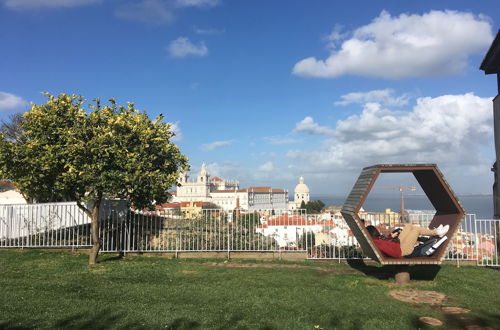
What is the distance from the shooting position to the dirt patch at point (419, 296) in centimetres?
774

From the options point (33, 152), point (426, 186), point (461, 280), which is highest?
point (33, 152)

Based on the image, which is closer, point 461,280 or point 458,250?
point 461,280

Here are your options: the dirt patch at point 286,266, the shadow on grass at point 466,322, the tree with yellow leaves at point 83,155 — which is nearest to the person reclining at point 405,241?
the dirt patch at point 286,266

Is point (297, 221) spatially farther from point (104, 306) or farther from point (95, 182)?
Answer: point (104, 306)

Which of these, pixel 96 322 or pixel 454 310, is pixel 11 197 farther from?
pixel 454 310

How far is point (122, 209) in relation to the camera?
1436 cm

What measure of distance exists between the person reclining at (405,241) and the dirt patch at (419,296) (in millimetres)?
911

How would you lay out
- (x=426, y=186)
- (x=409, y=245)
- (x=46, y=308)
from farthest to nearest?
1. (x=426, y=186)
2. (x=409, y=245)
3. (x=46, y=308)

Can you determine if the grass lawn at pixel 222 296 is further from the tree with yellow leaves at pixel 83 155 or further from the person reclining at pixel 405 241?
the tree with yellow leaves at pixel 83 155

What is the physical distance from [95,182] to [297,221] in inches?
285

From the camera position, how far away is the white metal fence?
13.2m

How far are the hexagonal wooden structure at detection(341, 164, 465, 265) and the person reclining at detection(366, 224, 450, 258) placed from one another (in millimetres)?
147

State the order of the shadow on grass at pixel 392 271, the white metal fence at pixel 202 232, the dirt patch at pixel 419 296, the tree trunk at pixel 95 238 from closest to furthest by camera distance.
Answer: the dirt patch at pixel 419 296 → the shadow on grass at pixel 392 271 → the tree trunk at pixel 95 238 → the white metal fence at pixel 202 232

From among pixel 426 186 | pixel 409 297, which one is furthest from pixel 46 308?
pixel 426 186
